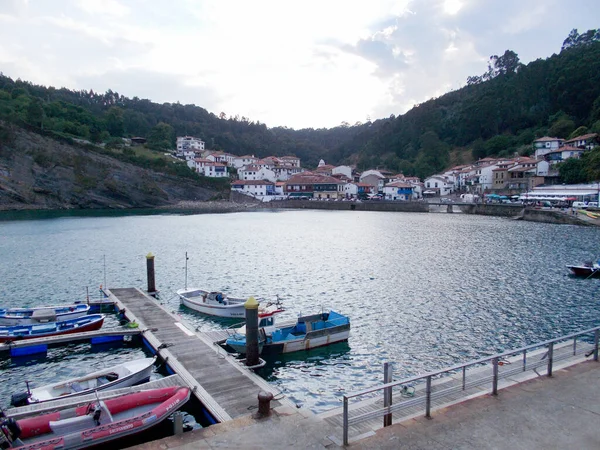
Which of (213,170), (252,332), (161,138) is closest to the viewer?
(252,332)

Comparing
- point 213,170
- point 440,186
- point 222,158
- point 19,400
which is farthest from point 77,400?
point 222,158

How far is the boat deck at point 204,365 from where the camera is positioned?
484 inches

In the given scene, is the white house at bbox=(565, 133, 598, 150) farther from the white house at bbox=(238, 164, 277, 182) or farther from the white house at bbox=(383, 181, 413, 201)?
the white house at bbox=(238, 164, 277, 182)

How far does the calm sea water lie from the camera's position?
17500 mm

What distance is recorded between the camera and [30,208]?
86.9 metres

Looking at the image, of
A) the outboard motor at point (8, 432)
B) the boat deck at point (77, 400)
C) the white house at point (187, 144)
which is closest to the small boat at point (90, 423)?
the outboard motor at point (8, 432)

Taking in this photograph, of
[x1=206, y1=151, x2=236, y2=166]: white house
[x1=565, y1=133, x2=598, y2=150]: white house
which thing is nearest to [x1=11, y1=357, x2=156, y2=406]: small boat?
[x1=565, y1=133, x2=598, y2=150]: white house

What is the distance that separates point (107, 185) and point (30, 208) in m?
16.9

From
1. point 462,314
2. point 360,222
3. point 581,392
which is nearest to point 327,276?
point 462,314

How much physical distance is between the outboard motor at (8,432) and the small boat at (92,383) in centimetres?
214

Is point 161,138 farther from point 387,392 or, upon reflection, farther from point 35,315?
point 387,392

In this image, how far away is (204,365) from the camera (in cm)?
1512

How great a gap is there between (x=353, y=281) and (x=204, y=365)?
1766cm

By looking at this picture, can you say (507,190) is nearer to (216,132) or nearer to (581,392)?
(581,392)
